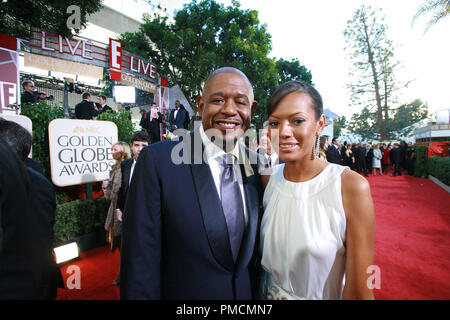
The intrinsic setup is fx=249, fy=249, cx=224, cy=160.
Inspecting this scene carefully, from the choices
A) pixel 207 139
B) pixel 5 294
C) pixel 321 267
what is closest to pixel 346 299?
pixel 321 267

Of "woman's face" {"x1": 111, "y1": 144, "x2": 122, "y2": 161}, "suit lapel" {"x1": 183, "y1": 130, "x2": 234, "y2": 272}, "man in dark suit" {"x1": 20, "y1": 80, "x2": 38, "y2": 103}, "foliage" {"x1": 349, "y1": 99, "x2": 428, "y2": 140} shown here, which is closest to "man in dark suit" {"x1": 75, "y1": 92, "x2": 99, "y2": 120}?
"man in dark suit" {"x1": 20, "y1": 80, "x2": 38, "y2": 103}

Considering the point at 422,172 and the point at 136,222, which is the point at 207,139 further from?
the point at 422,172

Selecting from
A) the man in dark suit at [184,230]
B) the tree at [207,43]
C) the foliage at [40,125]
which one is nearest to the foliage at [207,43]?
the tree at [207,43]

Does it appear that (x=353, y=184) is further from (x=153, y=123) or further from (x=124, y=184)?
(x=153, y=123)

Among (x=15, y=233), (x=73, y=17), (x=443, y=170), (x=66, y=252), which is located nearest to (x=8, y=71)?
(x=73, y=17)

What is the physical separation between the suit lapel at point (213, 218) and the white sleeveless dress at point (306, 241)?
34cm

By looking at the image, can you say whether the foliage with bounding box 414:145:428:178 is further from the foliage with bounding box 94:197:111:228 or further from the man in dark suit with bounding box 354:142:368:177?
the foliage with bounding box 94:197:111:228

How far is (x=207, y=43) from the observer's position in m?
17.6

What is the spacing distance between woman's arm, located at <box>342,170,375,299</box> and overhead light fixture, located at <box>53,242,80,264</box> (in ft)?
13.4

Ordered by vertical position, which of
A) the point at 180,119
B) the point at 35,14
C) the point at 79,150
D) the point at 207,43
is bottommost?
the point at 79,150

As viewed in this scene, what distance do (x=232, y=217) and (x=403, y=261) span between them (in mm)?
4168

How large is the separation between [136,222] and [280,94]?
108cm

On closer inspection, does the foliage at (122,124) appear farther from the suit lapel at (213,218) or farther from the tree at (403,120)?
the tree at (403,120)
